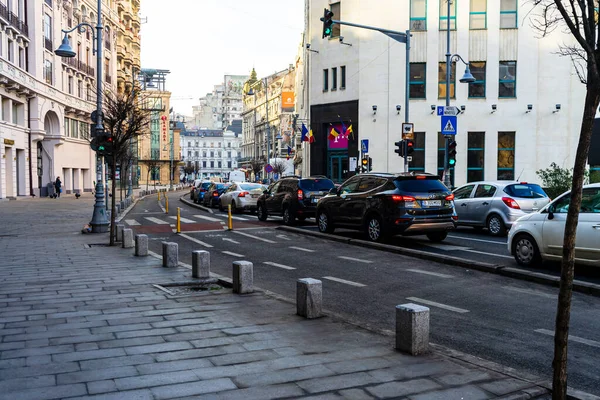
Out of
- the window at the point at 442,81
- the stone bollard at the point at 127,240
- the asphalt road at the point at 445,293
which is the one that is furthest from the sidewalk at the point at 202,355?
the window at the point at 442,81

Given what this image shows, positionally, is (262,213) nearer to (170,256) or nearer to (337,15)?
(170,256)

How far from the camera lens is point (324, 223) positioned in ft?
57.3

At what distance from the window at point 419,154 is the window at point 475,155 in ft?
9.32

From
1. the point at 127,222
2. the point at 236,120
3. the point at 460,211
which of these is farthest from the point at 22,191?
the point at 236,120

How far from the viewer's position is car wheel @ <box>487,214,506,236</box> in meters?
16.8

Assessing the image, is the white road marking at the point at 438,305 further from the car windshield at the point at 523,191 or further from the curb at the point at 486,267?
the car windshield at the point at 523,191

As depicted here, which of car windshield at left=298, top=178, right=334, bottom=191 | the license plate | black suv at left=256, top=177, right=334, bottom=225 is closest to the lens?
the license plate

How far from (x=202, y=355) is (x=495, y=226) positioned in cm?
1334

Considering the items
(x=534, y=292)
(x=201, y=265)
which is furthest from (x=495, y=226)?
(x=201, y=265)

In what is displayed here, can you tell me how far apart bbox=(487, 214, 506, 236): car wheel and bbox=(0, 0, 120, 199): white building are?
2783 cm

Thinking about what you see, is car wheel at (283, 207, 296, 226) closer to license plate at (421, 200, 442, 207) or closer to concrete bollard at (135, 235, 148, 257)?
license plate at (421, 200, 442, 207)

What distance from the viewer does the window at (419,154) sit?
1453 inches

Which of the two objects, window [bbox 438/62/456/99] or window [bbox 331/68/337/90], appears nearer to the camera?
window [bbox 438/62/456/99]

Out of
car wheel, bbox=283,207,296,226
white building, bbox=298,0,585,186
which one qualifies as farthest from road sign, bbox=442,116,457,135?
white building, bbox=298,0,585,186
